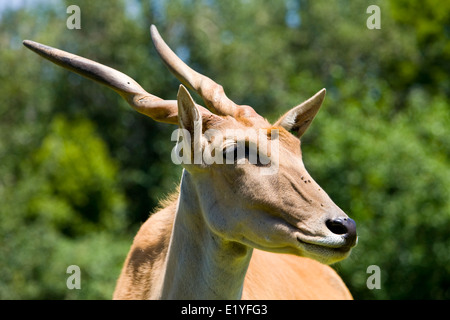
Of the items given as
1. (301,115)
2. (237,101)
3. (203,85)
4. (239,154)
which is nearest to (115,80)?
(203,85)

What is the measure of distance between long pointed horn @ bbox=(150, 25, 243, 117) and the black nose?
4.25ft

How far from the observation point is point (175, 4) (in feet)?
133

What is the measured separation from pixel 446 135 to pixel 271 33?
26.5 meters

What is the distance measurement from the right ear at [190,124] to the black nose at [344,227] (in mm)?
1167

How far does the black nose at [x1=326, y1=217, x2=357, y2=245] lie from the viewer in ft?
15.8

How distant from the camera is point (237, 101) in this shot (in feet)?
130

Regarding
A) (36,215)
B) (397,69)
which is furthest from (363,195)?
(397,69)

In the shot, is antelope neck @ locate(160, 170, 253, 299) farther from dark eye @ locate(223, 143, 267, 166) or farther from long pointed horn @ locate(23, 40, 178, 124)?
long pointed horn @ locate(23, 40, 178, 124)

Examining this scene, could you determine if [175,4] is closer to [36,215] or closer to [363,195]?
[36,215]

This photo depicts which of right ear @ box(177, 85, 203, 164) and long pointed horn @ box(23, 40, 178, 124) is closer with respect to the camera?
right ear @ box(177, 85, 203, 164)

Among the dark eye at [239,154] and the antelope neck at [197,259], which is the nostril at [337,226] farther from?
the antelope neck at [197,259]

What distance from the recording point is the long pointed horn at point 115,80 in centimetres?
576

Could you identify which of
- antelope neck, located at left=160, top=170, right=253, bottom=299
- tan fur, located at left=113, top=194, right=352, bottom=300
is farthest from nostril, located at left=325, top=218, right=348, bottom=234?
tan fur, located at left=113, top=194, right=352, bottom=300

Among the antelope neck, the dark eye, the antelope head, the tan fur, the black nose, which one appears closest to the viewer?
the black nose
